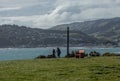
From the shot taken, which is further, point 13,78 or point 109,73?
point 109,73

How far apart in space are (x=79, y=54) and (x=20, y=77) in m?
33.7

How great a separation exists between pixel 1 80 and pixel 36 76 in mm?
3813

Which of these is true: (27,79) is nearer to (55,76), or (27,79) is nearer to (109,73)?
(55,76)

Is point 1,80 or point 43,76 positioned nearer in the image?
point 1,80

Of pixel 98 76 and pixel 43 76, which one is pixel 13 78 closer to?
pixel 43 76

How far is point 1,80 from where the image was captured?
31.6m

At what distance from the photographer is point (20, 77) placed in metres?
34.1

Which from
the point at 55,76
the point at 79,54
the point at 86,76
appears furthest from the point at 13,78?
the point at 79,54

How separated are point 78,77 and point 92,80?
80.9 inches

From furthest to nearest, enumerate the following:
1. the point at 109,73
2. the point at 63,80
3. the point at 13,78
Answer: the point at 109,73 → the point at 13,78 → the point at 63,80

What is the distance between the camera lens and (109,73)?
36750 millimetres

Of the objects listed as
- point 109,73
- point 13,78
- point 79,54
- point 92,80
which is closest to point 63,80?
point 92,80

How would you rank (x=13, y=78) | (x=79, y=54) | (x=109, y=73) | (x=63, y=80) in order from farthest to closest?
(x=79, y=54), (x=109, y=73), (x=13, y=78), (x=63, y=80)

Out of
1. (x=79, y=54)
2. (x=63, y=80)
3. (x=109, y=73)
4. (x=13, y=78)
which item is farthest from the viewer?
(x=79, y=54)
